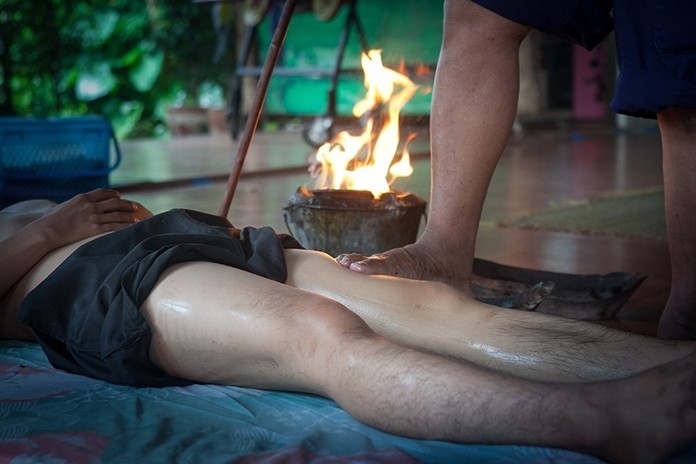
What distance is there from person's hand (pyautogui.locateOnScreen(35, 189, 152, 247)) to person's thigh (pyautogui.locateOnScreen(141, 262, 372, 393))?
377 millimetres

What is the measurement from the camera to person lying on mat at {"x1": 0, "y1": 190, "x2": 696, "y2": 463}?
114 cm

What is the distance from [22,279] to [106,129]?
251 cm

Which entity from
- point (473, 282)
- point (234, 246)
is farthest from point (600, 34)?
point (234, 246)

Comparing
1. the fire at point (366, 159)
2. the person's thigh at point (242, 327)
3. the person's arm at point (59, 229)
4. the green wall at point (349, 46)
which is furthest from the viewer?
the green wall at point (349, 46)

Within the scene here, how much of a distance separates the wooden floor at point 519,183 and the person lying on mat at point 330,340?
0.77 metres

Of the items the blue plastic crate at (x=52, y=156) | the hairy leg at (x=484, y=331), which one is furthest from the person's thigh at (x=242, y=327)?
the blue plastic crate at (x=52, y=156)

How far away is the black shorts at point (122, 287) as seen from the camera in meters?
1.45

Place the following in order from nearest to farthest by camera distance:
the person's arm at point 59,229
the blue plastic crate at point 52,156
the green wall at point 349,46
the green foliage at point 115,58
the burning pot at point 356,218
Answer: the person's arm at point 59,229 → the burning pot at point 356,218 → the blue plastic crate at point 52,156 → the green wall at point 349,46 → the green foliage at point 115,58

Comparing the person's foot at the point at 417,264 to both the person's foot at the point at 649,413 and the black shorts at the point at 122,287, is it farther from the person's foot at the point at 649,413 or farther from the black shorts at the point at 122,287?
the person's foot at the point at 649,413

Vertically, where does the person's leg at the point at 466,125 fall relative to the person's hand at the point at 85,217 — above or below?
above

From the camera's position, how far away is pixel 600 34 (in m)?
2.03

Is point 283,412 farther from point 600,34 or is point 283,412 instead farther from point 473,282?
point 600,34

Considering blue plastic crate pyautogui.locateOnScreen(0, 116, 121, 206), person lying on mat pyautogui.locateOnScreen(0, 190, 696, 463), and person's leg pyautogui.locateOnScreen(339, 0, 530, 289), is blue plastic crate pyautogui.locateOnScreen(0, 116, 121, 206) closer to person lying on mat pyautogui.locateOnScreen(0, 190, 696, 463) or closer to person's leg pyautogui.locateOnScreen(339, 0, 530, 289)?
person lying on mat pyautogui.locateOnScreen(0, 190, 696, 463)

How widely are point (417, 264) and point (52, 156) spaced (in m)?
2.58
